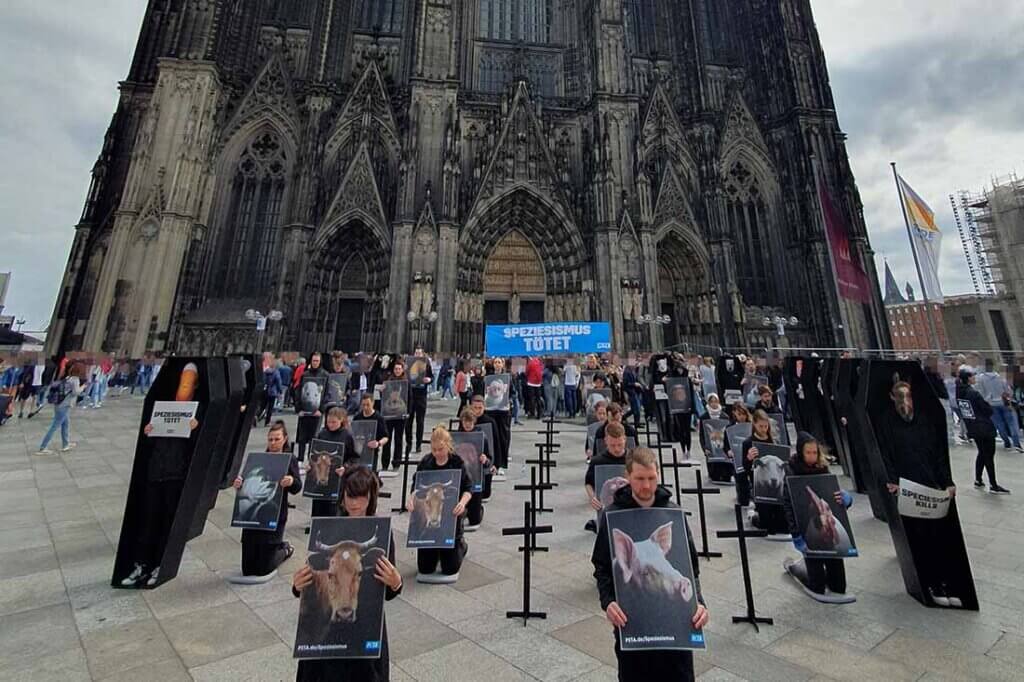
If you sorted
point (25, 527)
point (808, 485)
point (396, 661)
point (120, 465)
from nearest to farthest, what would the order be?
1. point (396, 661)
2. point (808, 485)
3. point (25, 527)
4. point (120, 465)

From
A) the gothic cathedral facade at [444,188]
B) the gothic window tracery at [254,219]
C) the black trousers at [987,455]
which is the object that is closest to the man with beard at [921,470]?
the black trousers at [987,455]

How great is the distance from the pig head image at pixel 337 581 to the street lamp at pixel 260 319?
2058 centimetres

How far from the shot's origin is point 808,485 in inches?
145

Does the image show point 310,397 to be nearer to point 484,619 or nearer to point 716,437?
point 484,619

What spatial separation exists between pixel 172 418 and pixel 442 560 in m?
2.87

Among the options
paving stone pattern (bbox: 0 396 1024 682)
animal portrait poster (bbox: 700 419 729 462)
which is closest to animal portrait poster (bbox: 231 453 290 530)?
paving stone pattern (bbox: 0 396 1024 682)

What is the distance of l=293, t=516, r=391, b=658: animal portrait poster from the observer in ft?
6.65

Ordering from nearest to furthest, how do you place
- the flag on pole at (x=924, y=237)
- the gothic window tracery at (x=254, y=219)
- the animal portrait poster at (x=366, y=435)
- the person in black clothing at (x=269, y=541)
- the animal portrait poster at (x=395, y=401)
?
the person in black clothing at (x=269, y=541)
the animal portrait poster at (x=366, y=435)
the animal portrait poster at (x=395, y=401)
the flag on pole at (x=924, y=237)
the gothic window tracery at (x=254, y=219)

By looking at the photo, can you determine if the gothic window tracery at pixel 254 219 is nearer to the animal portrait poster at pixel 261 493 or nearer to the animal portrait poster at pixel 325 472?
the animal portrait poster at pixel 325 472

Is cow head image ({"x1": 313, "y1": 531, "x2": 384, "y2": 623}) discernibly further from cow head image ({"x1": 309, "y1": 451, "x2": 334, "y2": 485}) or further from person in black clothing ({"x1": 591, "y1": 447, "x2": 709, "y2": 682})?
cow head image ({"x1": 309, "y1": 451, "x2": 334, "y2": 485})

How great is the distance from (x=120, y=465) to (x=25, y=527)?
3.08m

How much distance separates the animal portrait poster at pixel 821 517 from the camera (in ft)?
11.6

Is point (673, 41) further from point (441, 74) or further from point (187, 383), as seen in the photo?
point (187, 383)

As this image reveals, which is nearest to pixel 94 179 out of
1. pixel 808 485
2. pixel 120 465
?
pixel 120 465
